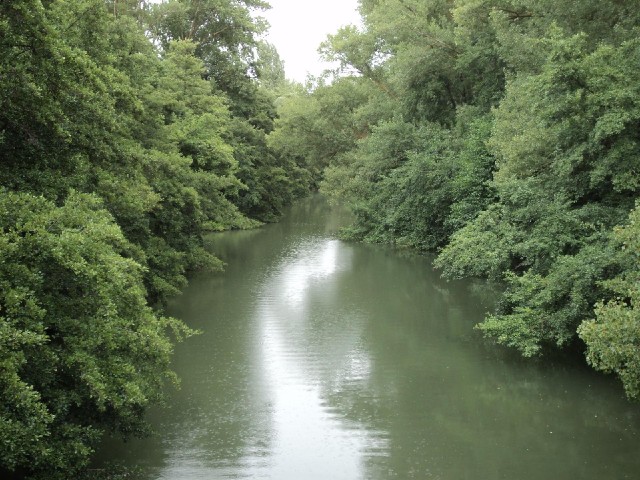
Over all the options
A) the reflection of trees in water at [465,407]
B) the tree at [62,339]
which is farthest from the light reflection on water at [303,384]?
the tree at [62,339]

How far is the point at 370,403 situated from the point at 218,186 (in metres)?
12.0

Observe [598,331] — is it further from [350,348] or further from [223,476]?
[350,348]

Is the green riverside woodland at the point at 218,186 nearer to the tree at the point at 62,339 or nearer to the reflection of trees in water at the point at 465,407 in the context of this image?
the tree at the point at 62,339

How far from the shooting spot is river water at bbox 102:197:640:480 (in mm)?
9414

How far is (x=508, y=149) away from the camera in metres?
15.6

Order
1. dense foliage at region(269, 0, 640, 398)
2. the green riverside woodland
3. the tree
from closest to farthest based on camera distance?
1. the tree
2. the green riverside woodland
3. dense foliage at region(269, 0, 640, 398)

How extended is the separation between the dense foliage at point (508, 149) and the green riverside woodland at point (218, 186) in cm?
6

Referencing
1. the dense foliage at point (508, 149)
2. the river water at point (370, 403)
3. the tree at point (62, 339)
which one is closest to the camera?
the tree at point (62, 339)

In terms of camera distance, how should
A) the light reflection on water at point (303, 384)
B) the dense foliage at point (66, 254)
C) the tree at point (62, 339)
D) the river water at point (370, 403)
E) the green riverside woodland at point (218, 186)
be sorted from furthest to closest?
the light reflection on water at point (303, 384) → the river water at point (370, 403) → the green riverside woodland at point (218, 186) → the dense foliage at point (66, 254) → the tree at point (62, 339)

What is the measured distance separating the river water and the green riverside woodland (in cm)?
86

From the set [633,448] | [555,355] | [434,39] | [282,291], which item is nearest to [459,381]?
[555,355]

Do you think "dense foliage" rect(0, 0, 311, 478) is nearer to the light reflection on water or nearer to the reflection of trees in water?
the light reflection on water

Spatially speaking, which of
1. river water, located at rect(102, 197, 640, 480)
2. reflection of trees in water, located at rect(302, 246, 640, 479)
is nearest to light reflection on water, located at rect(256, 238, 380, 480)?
river water, located at rect(102, 197, 640, 480)

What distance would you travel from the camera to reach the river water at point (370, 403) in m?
9.41
